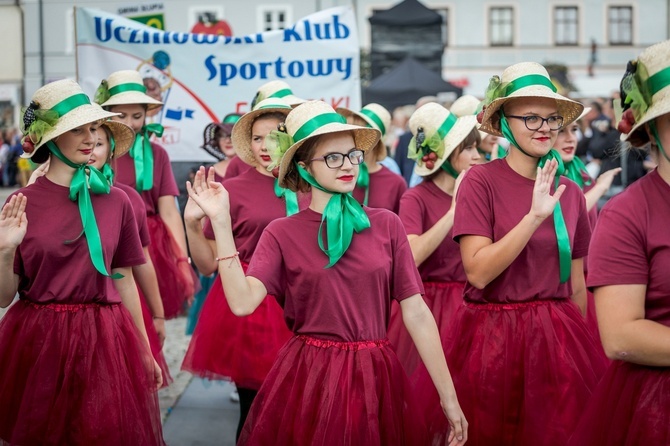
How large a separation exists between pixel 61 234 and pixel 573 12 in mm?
44212

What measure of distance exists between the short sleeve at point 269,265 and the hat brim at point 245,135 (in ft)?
6.64

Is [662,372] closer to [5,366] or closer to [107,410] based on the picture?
[107,410]

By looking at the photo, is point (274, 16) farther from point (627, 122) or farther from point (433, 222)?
point (627, 122)

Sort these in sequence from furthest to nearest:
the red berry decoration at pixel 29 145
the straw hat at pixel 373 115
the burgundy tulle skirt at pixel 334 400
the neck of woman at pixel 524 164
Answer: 1. the straw hat at pixel 373 115
2. the red berry decoration at pixel 29 145
3. the neck of woman at pixel 524 164
4. the burgundy tulle skirt at pixel 334 400

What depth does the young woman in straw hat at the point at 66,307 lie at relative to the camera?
4.33 metres

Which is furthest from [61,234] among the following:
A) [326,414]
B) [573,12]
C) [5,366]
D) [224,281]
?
[573,12]

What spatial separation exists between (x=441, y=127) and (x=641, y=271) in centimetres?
287

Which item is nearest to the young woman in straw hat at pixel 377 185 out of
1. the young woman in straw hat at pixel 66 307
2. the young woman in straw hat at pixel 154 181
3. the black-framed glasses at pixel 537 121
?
the young woman in straw hat at pixel 154 181

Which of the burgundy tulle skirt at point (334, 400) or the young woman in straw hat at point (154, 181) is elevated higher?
the young woman in straw hat at point (154, 181)

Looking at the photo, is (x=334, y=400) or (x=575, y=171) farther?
(x=575, y=171)

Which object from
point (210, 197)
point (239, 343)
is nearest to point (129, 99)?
point (239, 343)

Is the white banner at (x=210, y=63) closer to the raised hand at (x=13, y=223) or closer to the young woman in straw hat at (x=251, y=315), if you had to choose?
the young woman in straw hat at (x=251, y=315)

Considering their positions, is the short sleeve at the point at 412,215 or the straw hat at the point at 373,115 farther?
the straw hat at the point at 373,115

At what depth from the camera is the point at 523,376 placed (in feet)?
13.9
